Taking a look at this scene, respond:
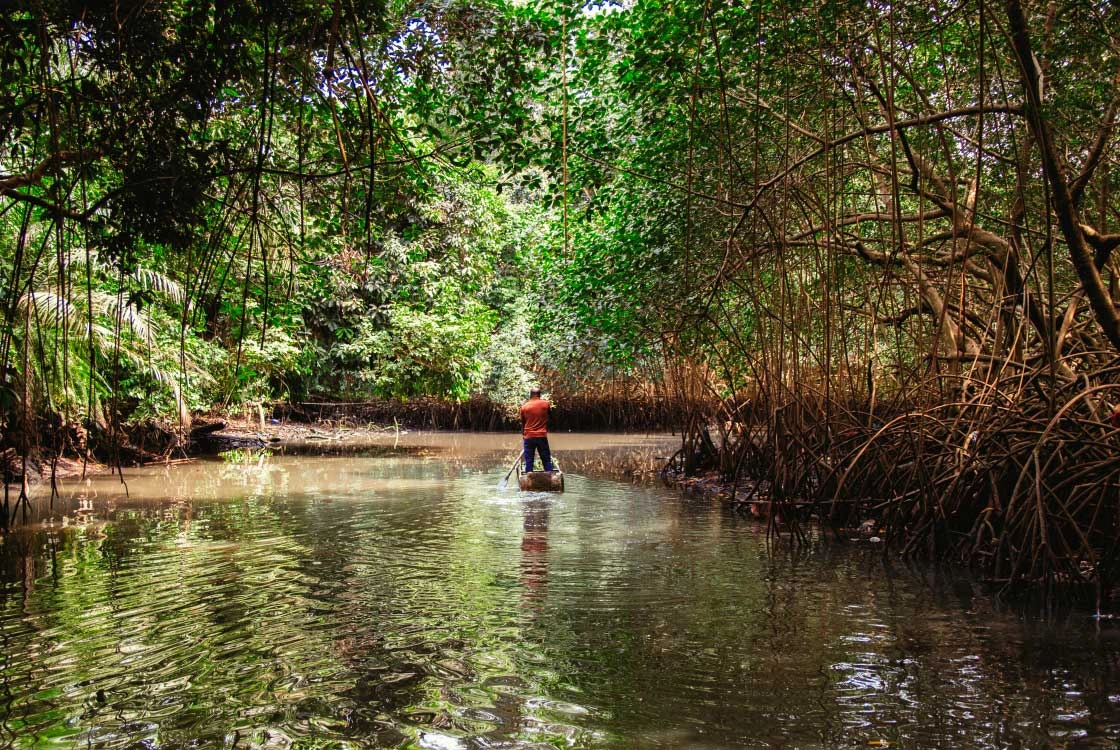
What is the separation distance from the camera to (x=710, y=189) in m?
9.63

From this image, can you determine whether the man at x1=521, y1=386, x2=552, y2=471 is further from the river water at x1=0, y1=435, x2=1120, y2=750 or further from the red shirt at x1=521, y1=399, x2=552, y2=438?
the river water at x1=0, y1=435, x2=1120, y2=750

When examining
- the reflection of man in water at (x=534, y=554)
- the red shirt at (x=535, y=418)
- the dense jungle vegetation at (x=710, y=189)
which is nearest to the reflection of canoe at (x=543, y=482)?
the red shirt at (x=535, y=418)

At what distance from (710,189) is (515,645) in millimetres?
6463

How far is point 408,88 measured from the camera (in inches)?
286

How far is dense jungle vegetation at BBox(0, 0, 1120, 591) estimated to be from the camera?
5082mm

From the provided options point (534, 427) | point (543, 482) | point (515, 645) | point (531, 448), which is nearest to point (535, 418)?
point (534, 427)

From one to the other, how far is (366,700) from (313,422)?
73.4 feet

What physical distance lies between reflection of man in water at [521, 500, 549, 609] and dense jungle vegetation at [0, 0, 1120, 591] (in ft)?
7.09

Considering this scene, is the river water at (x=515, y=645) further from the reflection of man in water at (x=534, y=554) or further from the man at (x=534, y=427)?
the man at (x=534, y=427)

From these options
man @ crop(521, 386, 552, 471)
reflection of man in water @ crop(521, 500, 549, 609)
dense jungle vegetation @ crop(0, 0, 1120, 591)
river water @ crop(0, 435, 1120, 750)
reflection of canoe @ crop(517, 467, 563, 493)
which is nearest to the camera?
river water @ crop(0, 435, 1120, 750)

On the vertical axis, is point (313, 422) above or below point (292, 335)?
below

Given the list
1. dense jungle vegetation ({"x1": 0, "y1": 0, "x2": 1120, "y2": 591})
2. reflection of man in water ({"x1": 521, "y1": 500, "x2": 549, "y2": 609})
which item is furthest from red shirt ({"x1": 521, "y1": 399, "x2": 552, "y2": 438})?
reflection of man in water ({"x1": 521, "y1": 500, "x2": 549, "y2": 609})

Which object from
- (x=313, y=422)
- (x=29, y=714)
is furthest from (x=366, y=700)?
→ (x=313, y=422)

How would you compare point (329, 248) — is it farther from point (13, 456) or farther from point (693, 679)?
point (693, 679)
